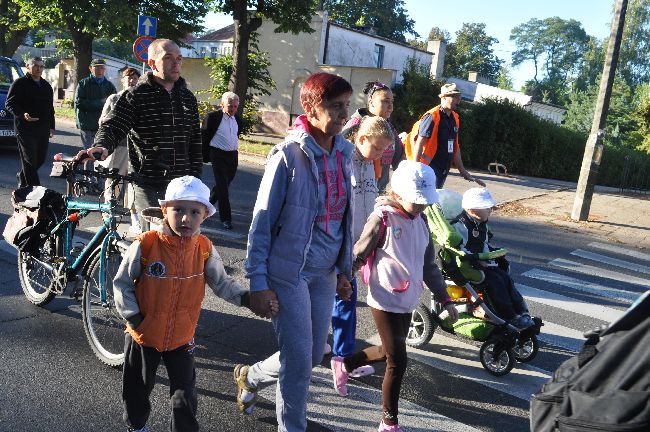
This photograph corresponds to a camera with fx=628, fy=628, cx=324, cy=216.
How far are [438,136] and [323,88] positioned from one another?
4.59 metres

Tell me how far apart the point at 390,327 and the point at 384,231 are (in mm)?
588

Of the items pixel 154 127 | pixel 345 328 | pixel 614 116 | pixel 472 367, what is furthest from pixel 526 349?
pixel 614 116

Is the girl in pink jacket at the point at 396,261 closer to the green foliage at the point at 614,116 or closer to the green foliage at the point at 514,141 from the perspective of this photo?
the green foliage at the point at 514,141

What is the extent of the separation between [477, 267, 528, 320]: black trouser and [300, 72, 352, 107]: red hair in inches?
98.1

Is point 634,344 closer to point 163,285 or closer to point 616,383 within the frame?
point 616,383

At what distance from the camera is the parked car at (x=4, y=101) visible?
13.7 meters

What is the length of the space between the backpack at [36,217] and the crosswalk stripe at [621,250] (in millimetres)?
8899

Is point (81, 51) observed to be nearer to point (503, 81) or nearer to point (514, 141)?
point (514, 141)

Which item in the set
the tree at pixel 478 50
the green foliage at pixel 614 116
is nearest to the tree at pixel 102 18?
the green foliage at pixel 614 116

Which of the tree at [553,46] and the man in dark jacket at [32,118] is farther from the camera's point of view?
the tree at [553,46]

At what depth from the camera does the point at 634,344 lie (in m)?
1.74

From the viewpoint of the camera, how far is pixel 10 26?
32969 mm

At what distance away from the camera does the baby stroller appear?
4824mm

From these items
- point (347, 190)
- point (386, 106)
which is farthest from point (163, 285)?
point (386, 106)
